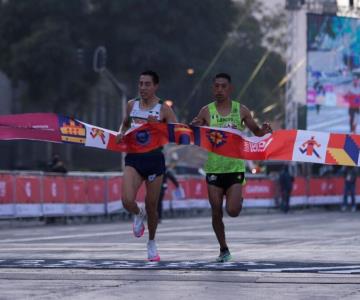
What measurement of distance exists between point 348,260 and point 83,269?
2.89 metres

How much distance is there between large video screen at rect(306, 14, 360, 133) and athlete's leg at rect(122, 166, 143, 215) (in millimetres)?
33818

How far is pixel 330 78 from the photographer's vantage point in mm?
45844

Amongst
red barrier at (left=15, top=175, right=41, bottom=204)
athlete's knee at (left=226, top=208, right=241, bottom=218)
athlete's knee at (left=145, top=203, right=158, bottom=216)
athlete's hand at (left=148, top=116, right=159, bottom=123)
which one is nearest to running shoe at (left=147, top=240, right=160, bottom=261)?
athlete's knee at (left=145, top=203, right=158, bottom=216)

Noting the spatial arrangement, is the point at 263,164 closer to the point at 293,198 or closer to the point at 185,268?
the point at 293,198

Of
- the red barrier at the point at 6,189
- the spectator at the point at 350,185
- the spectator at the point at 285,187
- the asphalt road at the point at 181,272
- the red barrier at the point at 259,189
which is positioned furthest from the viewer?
the red barrier at the point at 259,189

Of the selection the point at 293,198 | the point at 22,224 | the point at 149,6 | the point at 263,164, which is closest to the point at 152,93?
the point at 22,224

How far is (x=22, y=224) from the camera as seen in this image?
28.6 metres

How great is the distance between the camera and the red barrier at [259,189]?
137ft

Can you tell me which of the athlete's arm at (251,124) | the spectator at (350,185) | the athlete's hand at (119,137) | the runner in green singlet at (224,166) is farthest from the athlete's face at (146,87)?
the spectator at (350,185)

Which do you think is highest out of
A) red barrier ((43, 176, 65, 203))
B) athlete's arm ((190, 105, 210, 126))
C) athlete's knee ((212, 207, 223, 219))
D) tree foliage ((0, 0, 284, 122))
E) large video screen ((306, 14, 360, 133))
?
tree foliage ((0, 0, 284, 122))

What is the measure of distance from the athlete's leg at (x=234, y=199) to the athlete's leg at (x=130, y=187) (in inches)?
35.6

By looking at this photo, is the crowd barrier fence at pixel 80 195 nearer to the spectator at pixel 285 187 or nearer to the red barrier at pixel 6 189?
the red barrier at pixel 6 189

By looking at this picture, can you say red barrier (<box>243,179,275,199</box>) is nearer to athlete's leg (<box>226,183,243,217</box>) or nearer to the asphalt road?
the asphalt road

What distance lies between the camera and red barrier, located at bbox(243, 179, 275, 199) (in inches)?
1640
